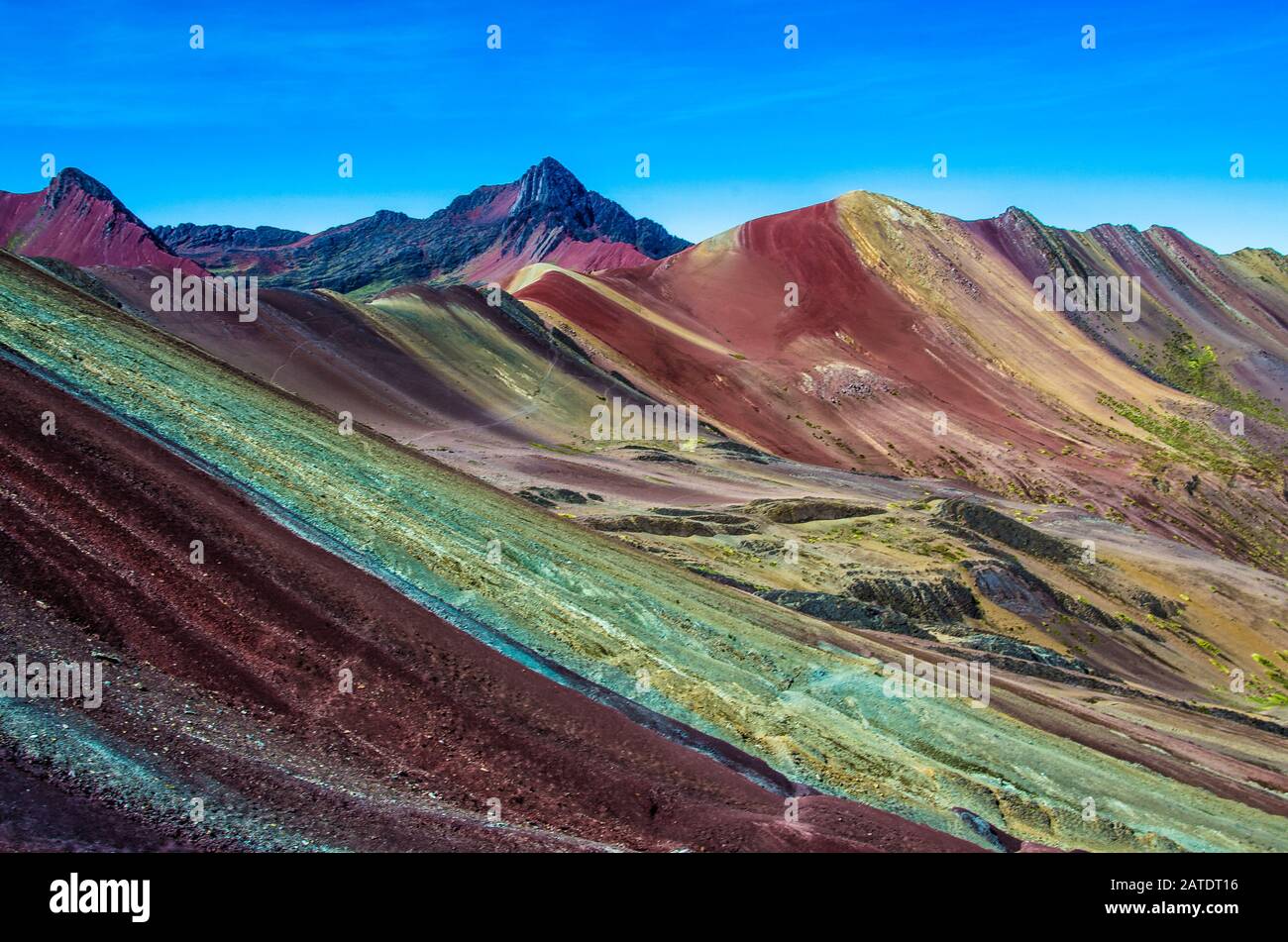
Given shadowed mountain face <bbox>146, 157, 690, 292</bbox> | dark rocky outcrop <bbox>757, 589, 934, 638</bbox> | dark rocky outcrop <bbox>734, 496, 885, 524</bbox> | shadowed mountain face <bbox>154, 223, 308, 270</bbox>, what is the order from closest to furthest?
1. dark rocky outcrop <bbox>757, 589, 934, 638</bbox>
2. dark rocky outcrop <bbox>734, 496, 885, 524</bbox>
3. shadowed mountain face <bbox>146, 157, 690, 292</bbox>
4. shadowed mountain face <bbox>154, 223, 308, 270</bbox>

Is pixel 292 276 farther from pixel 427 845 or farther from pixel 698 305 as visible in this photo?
pixel 427 845

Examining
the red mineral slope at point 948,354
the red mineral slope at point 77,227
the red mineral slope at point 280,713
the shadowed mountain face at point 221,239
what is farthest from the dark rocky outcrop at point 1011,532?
the shadowed mountain face at point 221,239

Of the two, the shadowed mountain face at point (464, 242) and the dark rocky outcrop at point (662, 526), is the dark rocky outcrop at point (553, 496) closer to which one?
the dark rocky outcrop at point (662, 526)

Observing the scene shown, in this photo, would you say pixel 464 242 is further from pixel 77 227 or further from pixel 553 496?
pixel 553 496

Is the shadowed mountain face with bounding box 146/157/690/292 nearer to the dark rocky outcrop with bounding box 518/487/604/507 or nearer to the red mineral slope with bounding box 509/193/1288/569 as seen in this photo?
the red mineral slope with bounding box 509/193/1288/569

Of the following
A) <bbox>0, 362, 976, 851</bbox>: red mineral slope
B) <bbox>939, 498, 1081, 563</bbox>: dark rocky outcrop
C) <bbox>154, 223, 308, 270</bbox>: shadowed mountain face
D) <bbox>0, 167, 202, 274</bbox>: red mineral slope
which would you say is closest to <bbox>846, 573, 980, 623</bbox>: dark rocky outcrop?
<bbox>939, 498, 1081, 563</bbox>: dark rocky outcrop

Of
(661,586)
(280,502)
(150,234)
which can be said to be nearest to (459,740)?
(280,502)
